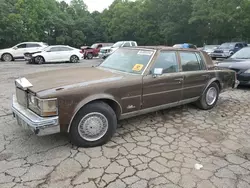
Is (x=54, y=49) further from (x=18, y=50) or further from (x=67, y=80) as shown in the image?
(x=67, y=80)

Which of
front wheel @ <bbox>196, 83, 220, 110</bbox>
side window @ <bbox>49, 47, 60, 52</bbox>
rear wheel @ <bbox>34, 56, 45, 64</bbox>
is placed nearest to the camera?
front wheel @ <bbox>196, 83, 220, 110</bbox>

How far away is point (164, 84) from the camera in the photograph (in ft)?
13.9

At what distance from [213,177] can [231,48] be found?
19.2 meters

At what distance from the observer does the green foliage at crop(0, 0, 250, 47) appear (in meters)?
29.0

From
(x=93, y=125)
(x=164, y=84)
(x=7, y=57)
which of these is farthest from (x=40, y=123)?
(x=7, y=57)

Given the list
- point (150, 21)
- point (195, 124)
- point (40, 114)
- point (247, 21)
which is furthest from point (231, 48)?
point (150, 21)

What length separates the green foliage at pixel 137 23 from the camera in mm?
28983

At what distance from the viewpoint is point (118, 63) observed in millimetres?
4504

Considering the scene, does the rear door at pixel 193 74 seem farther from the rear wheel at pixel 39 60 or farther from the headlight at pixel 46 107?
the rear wheel at pixel 39 60

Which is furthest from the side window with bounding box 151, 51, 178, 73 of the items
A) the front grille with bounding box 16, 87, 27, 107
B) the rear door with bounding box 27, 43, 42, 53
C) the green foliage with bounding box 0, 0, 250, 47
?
the green foliage with bounding box 0, 0, 250, 47

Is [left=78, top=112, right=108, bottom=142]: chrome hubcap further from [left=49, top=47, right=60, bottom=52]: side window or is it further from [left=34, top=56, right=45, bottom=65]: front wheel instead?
[left=49, top=47, right=60, bottom=52]: side window

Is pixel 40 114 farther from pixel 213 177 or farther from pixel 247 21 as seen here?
pixel 247 21

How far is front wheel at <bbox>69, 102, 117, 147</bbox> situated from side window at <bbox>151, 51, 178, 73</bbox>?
1294 mm

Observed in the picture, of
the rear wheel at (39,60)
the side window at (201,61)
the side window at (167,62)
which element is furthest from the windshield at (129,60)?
the rear wheel at (39,60)
